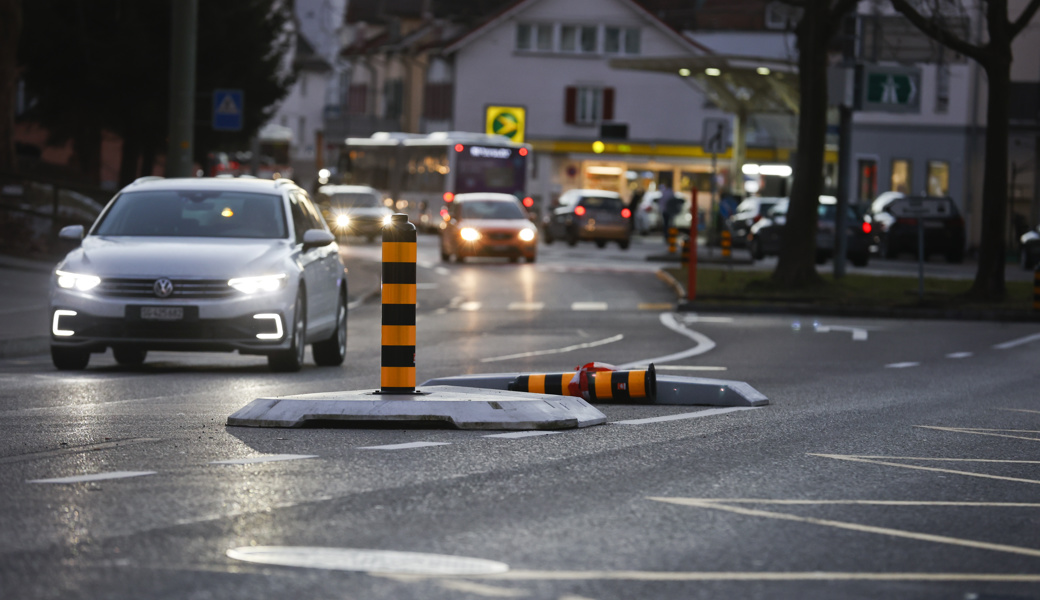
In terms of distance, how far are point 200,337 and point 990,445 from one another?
625 cm

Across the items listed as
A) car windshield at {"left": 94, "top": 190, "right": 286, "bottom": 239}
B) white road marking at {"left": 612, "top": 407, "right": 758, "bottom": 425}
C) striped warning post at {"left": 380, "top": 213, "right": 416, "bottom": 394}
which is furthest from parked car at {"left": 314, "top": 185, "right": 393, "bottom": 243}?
striped warning post at {"left": 380, "top": 213, "right": 416, "bottom": 394}

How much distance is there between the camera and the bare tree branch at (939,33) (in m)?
25.6

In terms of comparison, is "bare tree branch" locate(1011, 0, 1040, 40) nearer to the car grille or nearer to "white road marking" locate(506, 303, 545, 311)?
"white road marking" locate(506, 303, 545, 311)

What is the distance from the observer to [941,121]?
60.6m

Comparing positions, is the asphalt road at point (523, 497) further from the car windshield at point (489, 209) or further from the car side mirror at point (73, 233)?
the car windshield at point (489, 209)

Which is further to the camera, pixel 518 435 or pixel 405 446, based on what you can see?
pixel 518 435

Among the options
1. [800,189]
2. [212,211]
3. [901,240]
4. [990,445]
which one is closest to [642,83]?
[901,240]

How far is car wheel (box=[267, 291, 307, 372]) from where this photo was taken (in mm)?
13734

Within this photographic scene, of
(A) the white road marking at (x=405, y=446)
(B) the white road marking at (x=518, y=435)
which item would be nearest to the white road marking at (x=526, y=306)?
(B) the white road marking at (x=518, y=435)

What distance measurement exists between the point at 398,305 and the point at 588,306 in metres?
15.4

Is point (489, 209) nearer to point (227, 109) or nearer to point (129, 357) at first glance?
point (227, 109)

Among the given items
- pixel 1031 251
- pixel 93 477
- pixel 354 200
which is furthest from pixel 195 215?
pixel 354 200

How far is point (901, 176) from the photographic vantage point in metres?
62.2

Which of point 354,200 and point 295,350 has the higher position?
point 354,200
